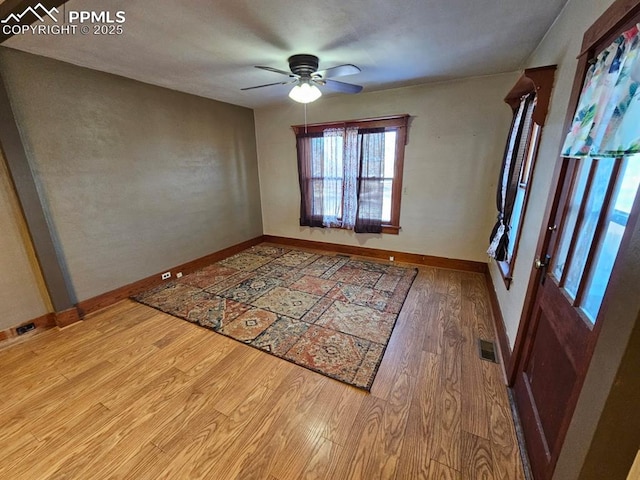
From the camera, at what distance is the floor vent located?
196 centimetres

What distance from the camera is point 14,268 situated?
2.19 meters

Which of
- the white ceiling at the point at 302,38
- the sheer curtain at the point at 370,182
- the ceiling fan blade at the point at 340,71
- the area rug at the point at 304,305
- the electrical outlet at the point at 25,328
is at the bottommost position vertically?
the area rug at the point at 304,305

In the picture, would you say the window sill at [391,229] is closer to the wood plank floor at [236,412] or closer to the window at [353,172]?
the window at [353,172]

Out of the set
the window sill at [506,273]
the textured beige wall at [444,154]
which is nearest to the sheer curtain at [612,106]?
the window sill at [506,273]

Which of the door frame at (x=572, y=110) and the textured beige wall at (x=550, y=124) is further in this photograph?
the textured beige wall at (x=550, y=124)

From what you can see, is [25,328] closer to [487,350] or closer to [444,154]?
[487,350]

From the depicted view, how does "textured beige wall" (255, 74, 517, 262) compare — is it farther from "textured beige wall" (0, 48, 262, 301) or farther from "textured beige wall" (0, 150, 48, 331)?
"textured beige wall" (0, 150, 48, 331)

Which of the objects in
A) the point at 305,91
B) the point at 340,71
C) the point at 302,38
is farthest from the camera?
the point at 305,91

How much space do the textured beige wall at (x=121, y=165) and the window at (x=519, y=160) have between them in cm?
360

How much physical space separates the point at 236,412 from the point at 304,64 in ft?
8.94

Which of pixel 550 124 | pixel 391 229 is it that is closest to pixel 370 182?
pixel 391 229

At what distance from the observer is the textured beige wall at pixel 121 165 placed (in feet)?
7.33

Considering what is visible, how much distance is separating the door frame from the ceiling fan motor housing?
1.78m

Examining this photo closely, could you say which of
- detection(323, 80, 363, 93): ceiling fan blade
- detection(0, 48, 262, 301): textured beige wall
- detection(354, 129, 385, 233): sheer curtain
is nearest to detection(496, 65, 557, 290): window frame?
detection(323, 80, 363, 93): ceiling fan blade
